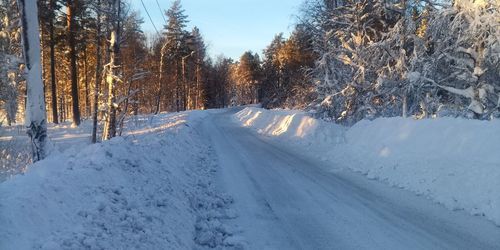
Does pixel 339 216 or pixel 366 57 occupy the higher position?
pixel 366 57

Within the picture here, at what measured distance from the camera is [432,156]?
9.96 meters

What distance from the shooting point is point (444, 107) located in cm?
1574

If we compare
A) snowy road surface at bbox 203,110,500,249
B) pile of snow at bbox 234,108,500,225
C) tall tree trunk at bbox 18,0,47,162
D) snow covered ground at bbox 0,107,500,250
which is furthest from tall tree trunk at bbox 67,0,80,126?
snowy road surface at bbox 203,110,500,249

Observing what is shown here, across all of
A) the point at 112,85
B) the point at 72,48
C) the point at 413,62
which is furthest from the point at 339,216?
the point at 72,48

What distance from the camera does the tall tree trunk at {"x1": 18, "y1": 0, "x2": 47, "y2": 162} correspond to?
9102 mm

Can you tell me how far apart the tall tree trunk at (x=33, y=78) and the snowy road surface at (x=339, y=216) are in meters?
4.25

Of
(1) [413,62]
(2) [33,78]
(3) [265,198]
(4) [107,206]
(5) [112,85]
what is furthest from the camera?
(1) [413,62]

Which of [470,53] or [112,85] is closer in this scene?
[470,53]

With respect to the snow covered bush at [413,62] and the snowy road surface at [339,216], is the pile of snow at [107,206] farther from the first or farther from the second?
the snow covered bush at [413,62]

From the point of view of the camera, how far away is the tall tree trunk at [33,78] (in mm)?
9102

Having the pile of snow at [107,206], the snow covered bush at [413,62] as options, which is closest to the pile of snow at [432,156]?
the snow covered bush at [413,62]

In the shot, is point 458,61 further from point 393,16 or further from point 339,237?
point 339,237

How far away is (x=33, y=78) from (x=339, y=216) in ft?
22.9

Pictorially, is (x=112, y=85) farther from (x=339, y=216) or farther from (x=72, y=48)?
(x=72, y=48)
